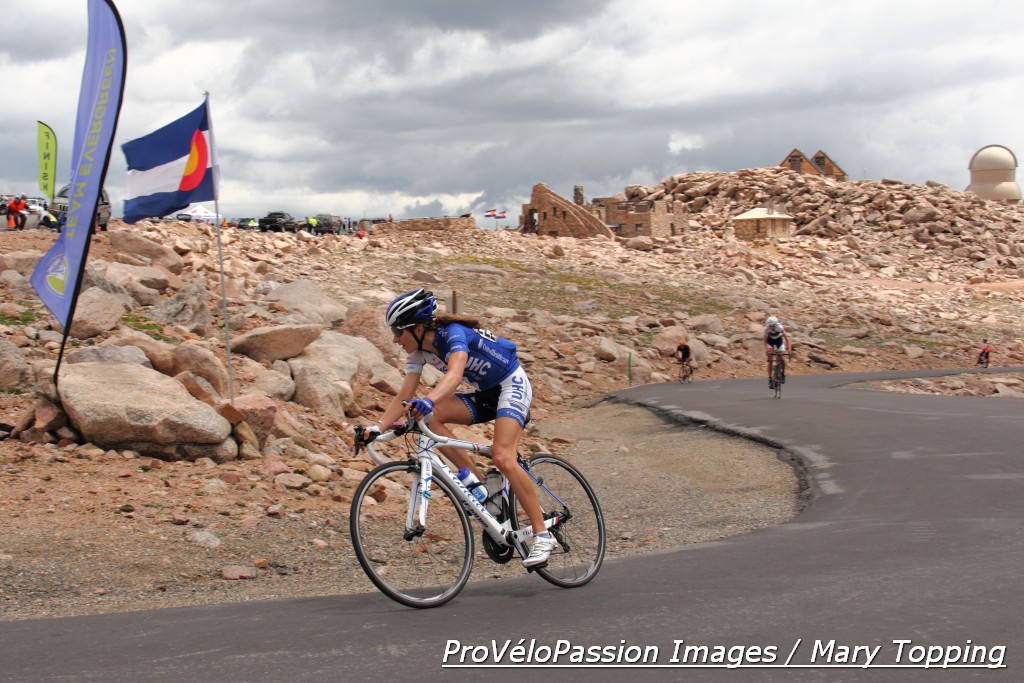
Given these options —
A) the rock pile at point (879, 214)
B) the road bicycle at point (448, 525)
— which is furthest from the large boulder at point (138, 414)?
the rock pile at point (879, 214)

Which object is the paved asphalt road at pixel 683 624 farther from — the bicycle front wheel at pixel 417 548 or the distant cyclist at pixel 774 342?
the distant cyclist at pixel 774 342

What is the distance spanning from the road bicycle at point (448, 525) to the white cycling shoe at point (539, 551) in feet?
0.19

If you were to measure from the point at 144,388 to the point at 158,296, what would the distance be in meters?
12.2

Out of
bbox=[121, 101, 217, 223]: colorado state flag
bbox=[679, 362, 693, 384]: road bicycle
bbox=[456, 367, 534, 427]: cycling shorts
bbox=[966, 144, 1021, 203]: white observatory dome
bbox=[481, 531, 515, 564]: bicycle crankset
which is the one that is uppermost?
bbox=[966, 144, 1021, 203]: white observatory dome

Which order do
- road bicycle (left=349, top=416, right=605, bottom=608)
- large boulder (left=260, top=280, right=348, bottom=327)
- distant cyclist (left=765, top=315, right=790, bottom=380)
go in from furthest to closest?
large boulder (left=260, top=280, right=348, bottom=327), distant cyclist (left=765, top=315, right=790, bottom=380), road bicycle (left=349, top=416, right=605, bottom=608)

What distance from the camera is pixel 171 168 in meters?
13.5

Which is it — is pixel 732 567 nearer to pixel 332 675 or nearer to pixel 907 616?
pixel 907 616

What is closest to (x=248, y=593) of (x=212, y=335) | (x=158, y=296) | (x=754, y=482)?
(x=754, y=482)

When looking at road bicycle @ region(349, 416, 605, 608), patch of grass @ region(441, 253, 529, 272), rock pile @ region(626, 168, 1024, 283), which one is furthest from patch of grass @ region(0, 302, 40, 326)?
rock pile @ region(626, 168, 1024, 283)

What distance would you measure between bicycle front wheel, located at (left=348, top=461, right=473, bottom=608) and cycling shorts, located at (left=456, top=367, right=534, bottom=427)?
592mm

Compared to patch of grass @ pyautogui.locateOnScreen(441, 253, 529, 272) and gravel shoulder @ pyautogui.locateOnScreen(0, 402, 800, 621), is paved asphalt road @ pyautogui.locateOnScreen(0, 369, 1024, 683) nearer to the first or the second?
gravel shoulder @ pyautogui.locateOnScreen(0, 402, 800, 621)

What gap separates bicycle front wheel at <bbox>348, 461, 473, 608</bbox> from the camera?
5.94m

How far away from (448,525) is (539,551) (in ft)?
1.90

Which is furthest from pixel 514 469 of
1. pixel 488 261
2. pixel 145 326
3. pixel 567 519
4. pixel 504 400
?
pixel 488 261
